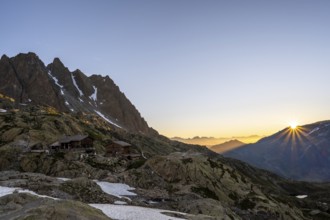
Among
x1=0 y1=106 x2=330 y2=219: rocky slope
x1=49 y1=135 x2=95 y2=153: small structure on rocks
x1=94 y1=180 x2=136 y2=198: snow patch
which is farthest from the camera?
x1=49 y1=135 x2=95 y2=153: small structure on rocks

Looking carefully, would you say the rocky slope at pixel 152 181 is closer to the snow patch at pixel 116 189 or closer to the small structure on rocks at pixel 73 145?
the snow patch at pixel 116 189

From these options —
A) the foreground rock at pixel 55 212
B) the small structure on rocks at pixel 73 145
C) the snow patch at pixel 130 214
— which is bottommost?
the snow patch at pixel 130 214

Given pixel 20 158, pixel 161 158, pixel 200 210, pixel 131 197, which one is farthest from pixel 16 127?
pixel 200 210

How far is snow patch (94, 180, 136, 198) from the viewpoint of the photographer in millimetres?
58100

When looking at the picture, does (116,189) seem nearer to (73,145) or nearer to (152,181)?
(152,181)

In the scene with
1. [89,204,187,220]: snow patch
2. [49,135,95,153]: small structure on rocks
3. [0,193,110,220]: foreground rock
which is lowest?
[89,204,187,220]: snow patch

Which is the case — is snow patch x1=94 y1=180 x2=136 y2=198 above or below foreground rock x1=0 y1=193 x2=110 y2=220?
below

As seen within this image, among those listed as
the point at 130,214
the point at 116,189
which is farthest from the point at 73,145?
the point at 130,214

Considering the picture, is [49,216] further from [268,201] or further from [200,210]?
[268,201]

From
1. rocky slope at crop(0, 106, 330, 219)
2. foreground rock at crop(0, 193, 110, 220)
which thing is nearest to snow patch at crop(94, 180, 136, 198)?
rocky slope at crop(0, 106, 330, 219)

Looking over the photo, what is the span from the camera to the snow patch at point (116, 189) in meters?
58.1

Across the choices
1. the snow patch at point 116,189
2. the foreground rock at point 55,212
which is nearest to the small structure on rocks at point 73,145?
the snow patch at point 116,189

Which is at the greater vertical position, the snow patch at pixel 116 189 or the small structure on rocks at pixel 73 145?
the small structure on rocks at pixel 73 145

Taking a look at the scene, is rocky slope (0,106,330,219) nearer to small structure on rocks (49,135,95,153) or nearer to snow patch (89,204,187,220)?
snow patch (89,204,187,220)
